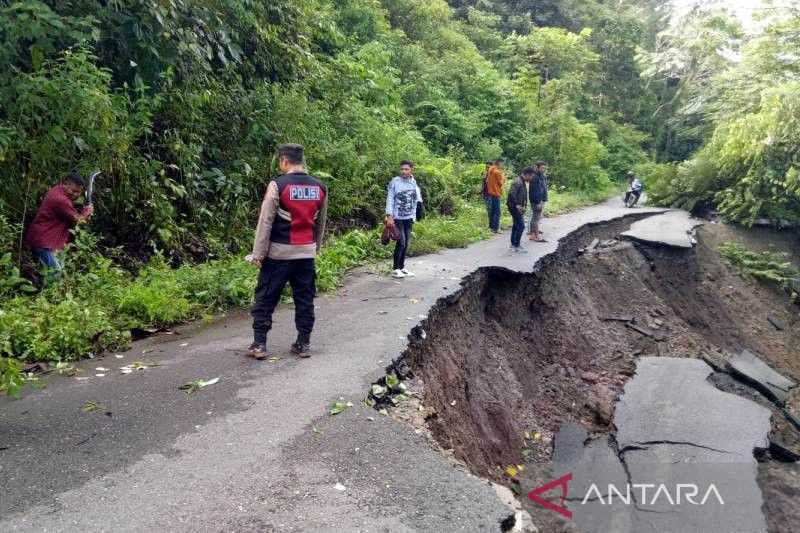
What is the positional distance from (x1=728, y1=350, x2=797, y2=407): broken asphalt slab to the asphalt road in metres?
7.47

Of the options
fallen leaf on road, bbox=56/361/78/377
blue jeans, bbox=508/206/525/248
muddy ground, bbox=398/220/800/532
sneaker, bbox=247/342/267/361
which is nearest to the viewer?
fallen leaf on road, bbox=56/361/78/377

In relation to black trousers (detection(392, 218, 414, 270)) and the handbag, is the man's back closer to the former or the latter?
the handbag

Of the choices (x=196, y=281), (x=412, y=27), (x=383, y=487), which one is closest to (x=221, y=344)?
(x=196, y=281)

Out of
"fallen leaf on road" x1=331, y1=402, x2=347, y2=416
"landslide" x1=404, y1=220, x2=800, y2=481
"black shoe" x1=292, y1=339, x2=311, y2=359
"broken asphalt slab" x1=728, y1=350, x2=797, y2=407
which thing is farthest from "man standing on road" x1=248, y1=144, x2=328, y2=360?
"broken asphalt slab" x1=728, y1=350, x2=797, y2=407

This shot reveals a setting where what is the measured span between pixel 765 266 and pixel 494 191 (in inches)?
346

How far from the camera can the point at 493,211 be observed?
49.4 feet

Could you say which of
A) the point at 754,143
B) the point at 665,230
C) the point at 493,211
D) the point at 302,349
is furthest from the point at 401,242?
the point at 754,143

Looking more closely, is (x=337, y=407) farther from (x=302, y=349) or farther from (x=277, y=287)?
(x=277, y=287)

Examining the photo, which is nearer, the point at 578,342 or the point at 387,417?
the point at 387,417

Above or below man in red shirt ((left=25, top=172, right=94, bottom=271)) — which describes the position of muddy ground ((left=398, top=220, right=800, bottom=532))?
below

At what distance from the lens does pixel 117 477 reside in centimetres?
345

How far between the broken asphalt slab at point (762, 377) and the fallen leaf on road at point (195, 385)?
9061 millimetres

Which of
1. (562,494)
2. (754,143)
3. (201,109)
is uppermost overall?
(201,109)

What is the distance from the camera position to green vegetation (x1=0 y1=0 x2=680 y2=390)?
21.8ft
